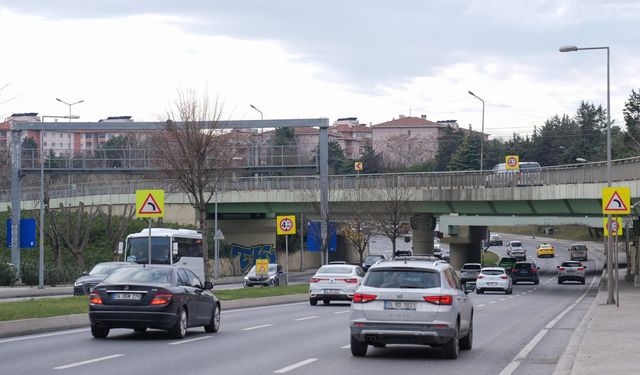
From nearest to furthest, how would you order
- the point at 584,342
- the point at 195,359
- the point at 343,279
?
1. the point at 195,359
2. the point at 584,342
3. the point at 343,279

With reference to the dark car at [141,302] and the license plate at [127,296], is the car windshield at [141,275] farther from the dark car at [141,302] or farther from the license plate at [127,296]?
the license plate at [127,296]

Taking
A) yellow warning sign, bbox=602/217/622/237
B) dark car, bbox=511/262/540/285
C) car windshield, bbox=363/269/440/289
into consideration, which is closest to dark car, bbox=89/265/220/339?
car windshield, bbox=363/269/440/289

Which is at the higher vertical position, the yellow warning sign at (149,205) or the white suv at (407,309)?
the yellow warning sign at (149,205)

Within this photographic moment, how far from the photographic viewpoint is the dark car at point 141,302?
1909 centimetres

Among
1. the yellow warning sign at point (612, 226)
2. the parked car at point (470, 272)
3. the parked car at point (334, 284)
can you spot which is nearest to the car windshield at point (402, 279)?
the parked car at point (334, 284)

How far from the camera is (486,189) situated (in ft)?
193

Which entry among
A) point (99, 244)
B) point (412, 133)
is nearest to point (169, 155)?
point (99, 244)

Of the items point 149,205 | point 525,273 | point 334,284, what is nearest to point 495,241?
point 525,273

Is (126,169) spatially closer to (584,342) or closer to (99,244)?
(99,244)

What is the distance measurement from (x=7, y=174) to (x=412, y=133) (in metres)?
118

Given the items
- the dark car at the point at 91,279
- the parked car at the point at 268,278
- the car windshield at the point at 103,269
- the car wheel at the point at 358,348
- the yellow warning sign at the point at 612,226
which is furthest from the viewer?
the parked car at the point at 268,278

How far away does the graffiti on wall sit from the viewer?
79.8 meters

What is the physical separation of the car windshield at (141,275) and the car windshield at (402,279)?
16.3ft

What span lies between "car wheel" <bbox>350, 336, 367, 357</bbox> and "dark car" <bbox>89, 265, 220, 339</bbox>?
4309 millimetres
